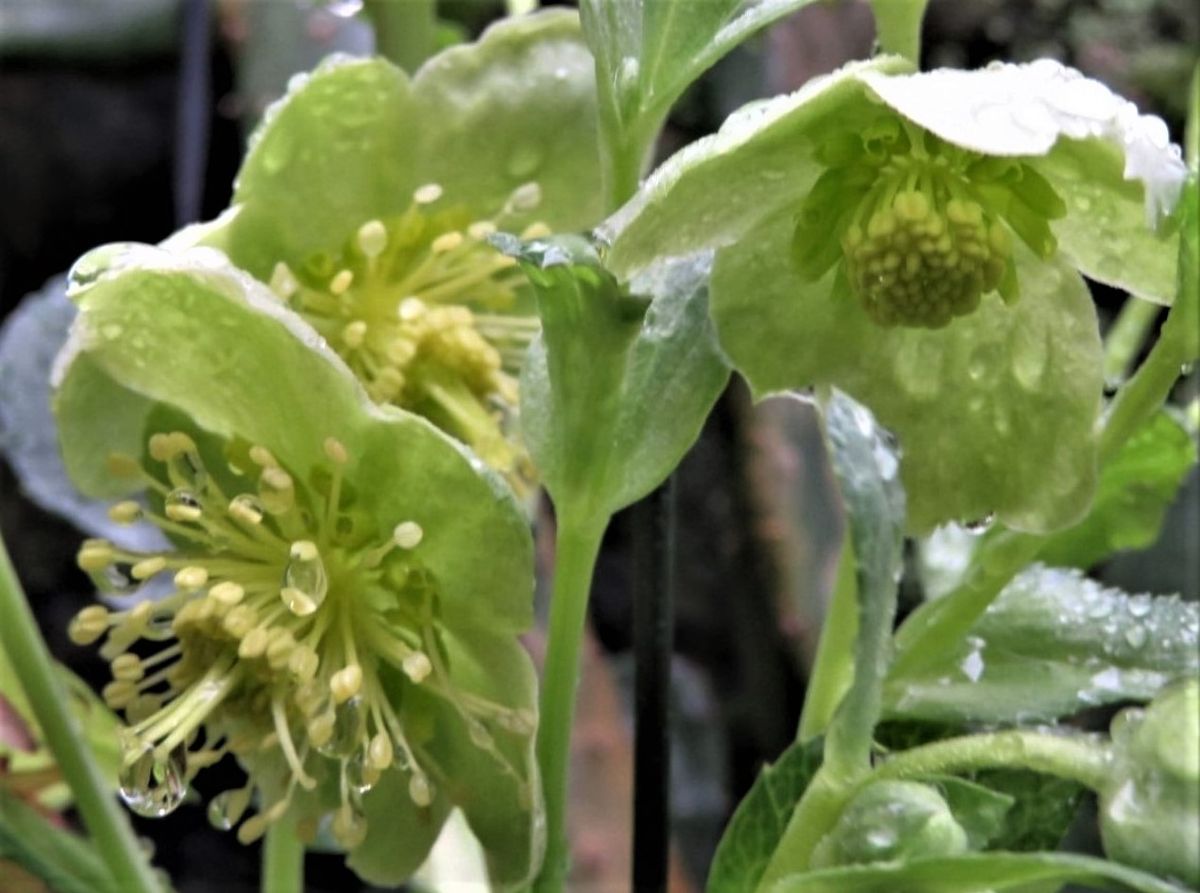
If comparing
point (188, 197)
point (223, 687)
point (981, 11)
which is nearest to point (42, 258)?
point (188, 197)

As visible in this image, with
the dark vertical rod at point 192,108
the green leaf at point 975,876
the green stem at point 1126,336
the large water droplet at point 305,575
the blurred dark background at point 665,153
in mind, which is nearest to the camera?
the green leaf at point 975,876

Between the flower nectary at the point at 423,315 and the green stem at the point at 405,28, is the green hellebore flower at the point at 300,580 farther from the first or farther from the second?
the green stem at the point at 405,28

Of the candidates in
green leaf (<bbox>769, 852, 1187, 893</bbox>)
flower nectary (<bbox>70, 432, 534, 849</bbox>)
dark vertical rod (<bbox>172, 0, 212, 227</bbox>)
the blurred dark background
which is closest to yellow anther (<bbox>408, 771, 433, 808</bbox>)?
flower nectary (<bbox>70, 432, 534, 849</bbox>)

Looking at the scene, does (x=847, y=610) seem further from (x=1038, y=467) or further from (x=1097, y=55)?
(x=1097, y=55)

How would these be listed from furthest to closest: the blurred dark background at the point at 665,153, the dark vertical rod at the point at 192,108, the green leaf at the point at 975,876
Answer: the blurred dark background at the point at 665,153, the dark vertical rod at the point at 192,108, the green leaf at the point at 975,876

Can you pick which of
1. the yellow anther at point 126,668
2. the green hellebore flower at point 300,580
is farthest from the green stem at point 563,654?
the yellow anther at point 126,668
